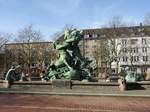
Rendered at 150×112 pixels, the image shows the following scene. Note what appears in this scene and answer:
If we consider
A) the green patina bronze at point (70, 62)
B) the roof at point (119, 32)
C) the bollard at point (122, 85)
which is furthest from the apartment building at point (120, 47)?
the bollard at point (122, 85)

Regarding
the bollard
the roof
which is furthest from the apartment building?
the bollard

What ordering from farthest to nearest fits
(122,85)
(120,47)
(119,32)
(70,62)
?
(120,47)
(119,32)
(70,62)
(122,85)

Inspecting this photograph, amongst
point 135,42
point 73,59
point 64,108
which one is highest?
point 135,42

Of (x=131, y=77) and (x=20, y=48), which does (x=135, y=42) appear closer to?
(x=20, y=48)

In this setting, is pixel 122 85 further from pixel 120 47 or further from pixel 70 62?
pixel 120 47

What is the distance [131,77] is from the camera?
1228 inches

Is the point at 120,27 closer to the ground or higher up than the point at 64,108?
higher up

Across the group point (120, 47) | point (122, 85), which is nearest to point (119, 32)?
point (120, 47)

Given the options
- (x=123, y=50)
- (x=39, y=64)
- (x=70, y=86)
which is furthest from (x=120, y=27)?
(x=70, y=86)

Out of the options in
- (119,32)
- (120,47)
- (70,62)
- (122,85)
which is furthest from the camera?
(120,47)

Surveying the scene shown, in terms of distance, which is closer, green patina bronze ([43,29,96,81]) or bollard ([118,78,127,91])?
bollard ([118,78,127,91])

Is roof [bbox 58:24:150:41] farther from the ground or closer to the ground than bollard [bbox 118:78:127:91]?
farther from the ground

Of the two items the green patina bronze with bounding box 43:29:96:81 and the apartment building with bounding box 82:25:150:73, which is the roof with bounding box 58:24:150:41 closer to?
the apartment building with bounding box 82:25:150:73

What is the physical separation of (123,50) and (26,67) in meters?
23.1
